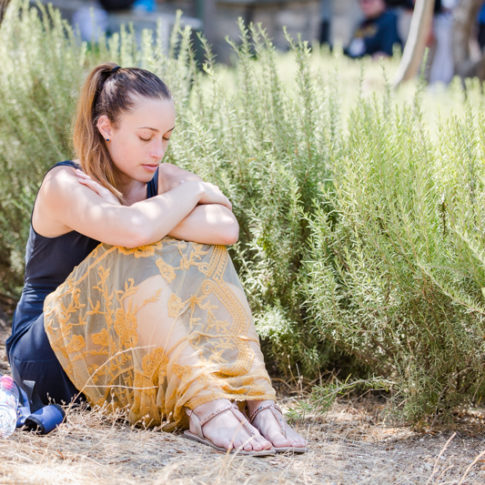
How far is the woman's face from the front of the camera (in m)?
2.32

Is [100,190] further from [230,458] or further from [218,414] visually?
[230,458]

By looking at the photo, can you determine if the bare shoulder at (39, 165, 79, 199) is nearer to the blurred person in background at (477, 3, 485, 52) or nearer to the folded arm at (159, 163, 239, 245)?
the folded arm at (159, 163, 239, 245)

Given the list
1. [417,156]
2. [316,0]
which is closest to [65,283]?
[417,156]

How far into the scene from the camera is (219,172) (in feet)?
9.17

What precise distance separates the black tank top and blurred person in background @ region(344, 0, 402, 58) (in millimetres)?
7078

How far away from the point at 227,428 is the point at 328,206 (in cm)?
97

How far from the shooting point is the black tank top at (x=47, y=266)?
2.36 meters

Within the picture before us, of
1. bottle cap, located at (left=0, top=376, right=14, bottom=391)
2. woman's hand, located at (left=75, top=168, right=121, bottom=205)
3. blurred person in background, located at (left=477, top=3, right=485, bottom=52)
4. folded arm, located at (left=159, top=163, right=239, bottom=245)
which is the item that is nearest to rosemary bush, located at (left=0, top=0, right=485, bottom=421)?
folded arm, located at (left=159, top=163, right=239, bottom=245)

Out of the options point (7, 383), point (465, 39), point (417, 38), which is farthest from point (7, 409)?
point (465, 39)

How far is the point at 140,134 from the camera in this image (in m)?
2.34

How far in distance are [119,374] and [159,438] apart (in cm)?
24

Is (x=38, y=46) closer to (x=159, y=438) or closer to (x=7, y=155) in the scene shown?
(x=7, y=155)

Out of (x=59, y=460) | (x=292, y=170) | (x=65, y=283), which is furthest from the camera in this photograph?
(x=292, y=170)

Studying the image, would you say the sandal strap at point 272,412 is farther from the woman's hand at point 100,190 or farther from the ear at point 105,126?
the ear at point 105,126
